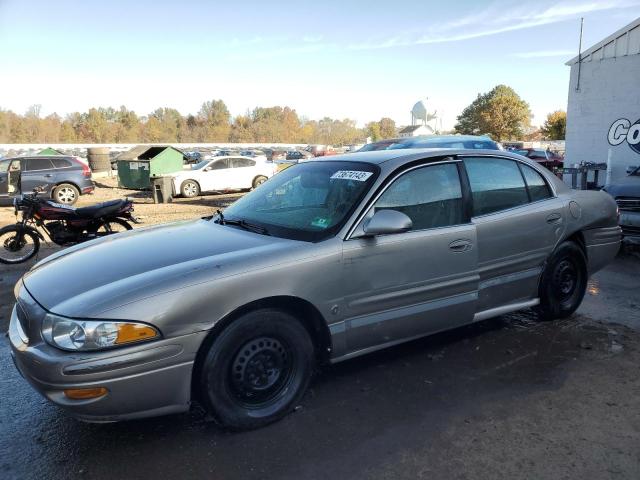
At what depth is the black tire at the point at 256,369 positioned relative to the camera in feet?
9.16

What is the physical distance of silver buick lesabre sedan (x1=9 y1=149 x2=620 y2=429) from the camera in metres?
2.57

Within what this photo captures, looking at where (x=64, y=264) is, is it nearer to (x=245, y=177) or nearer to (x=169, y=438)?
(x=169, y=438)

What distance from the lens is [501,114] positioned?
6938 cm

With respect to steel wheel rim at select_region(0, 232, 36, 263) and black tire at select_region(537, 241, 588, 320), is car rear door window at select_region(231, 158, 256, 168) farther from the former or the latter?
black tire at select_region(537, 241, 588, 320)

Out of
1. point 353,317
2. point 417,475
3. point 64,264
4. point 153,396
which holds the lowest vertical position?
point 417,475

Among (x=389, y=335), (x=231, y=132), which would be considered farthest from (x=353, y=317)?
(x=231, y=132)

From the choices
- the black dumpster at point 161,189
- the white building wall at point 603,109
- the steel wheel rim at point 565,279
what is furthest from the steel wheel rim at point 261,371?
the black dumpster at point 161,189

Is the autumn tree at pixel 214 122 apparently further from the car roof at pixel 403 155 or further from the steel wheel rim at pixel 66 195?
the car roof at pixel 403 155

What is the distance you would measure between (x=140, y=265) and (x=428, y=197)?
2018mm

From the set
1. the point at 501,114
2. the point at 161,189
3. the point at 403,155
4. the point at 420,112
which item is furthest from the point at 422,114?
the point at 403,155

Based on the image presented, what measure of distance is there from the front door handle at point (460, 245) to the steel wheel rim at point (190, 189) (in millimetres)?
15273

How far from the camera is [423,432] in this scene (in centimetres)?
293

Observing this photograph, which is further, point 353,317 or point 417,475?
point 353,317

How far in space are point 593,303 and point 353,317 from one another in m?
3.34
